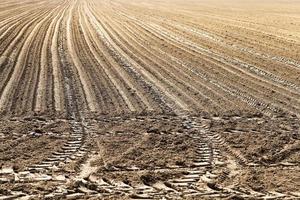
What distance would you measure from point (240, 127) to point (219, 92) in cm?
267

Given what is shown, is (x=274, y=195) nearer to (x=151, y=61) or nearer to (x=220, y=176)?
(x=220, y=176)

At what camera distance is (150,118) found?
1020cm

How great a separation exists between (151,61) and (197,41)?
4.55m

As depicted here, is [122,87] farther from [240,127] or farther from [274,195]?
[274,195]

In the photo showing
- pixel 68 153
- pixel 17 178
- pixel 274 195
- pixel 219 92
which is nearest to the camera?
pixel 274 195

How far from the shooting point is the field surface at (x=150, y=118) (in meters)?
7.03

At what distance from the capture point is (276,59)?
52.7 feet

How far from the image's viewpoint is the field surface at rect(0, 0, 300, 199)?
703cm

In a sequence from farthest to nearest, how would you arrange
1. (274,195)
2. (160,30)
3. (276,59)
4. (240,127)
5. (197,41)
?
(160,30) < (197,41) < (276,59) < (240,127) < (274,195)

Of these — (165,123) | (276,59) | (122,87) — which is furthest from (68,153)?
(276,59)

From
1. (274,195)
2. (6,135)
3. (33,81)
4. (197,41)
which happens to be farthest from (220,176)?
(197,41)

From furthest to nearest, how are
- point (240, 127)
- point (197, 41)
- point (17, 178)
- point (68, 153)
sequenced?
point (197, 41), point (240, 127), point (68, 153), point (17, 178)

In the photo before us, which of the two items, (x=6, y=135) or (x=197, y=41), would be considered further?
(x=197, y=41)

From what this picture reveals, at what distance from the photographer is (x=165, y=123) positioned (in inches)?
390
